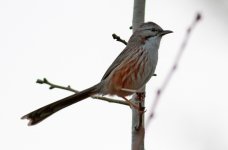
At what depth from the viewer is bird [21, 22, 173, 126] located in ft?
14.6

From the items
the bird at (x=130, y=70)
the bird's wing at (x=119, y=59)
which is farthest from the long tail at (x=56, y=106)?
the bird's wing at (x=119, y=59)

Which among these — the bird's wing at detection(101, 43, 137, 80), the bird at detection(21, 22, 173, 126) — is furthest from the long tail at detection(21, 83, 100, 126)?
the bird's wing at detection(101, 43, 137, 80)

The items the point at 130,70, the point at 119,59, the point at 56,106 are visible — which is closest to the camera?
the point at 56,106

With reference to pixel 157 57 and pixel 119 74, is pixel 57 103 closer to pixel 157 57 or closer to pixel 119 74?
pixel 119 74

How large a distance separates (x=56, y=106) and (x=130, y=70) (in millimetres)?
888

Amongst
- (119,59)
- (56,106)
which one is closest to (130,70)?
(119,59)

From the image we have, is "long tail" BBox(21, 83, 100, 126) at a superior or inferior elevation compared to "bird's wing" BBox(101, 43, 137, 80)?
inferior

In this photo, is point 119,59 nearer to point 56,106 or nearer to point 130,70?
point 130,70

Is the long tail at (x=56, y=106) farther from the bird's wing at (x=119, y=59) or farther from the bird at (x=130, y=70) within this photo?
the bird's wing at (x=119, y=59)

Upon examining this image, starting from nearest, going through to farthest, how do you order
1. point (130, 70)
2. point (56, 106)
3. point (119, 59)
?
point (56, 106), point (130, 70), point (119, 59)

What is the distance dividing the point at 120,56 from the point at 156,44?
1.41ft

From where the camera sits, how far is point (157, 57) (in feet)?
15.9

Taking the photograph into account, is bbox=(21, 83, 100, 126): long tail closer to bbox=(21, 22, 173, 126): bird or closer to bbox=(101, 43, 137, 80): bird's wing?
bbox=(21, 22, 173, 126): bird

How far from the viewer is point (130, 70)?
4.68 meters
